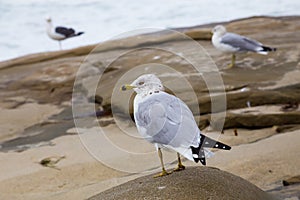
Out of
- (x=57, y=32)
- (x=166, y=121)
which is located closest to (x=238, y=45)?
(x=166, y=121)

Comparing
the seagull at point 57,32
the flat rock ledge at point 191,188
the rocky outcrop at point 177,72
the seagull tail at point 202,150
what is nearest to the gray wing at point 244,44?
the rocky outcrop at point 177,72

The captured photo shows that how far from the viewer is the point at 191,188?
10.0ft

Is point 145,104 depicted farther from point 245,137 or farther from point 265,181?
point 245,137

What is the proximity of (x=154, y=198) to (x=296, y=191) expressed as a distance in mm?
936

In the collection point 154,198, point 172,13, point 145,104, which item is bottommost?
point 172,13

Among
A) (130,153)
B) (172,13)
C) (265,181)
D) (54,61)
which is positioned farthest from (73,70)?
(172,13)

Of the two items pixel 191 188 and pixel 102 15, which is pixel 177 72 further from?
pixel 102 15

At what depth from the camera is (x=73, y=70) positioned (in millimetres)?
7758

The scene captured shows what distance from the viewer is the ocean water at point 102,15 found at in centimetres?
1209

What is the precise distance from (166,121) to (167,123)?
12 millimetres

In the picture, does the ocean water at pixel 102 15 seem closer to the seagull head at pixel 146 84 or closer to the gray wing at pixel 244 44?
the gray wing at pixel 244 44

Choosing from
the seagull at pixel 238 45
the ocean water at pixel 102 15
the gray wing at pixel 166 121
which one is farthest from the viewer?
the ocean water at pixel 102 15

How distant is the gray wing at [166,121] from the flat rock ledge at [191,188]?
8.8 inches

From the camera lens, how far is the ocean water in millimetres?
12094
